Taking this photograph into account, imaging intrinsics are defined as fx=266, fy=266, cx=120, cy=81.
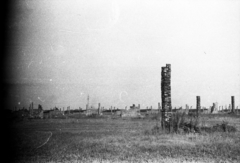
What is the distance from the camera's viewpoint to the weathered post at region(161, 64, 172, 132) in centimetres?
1580

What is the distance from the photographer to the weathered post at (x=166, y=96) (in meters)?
15.8

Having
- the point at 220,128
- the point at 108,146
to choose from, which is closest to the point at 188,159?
the point at 108,146

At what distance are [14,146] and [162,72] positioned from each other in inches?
383

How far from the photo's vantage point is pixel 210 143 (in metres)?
10.3

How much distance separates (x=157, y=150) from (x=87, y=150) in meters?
2.45

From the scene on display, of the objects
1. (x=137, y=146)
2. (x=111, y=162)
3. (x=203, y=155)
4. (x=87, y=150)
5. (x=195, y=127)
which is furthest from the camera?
(x=195, y=127)

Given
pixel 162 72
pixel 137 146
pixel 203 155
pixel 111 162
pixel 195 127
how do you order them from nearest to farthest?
pixel 111 162
pixel 203 155
pixel 137 146
pixel 195 127
pixel 162 72

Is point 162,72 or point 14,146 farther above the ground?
point 162,72

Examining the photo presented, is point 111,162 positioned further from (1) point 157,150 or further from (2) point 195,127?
(2) point 195,127

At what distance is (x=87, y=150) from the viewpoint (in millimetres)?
9305

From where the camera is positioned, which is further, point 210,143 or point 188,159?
point 210,143

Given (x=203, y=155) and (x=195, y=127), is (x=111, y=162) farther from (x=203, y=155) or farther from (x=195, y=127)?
(x=195, y=127)

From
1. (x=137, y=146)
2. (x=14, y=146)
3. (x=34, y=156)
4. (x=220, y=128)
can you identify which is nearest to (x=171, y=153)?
(x=137, y=146)

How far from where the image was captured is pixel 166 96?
1625 cm
